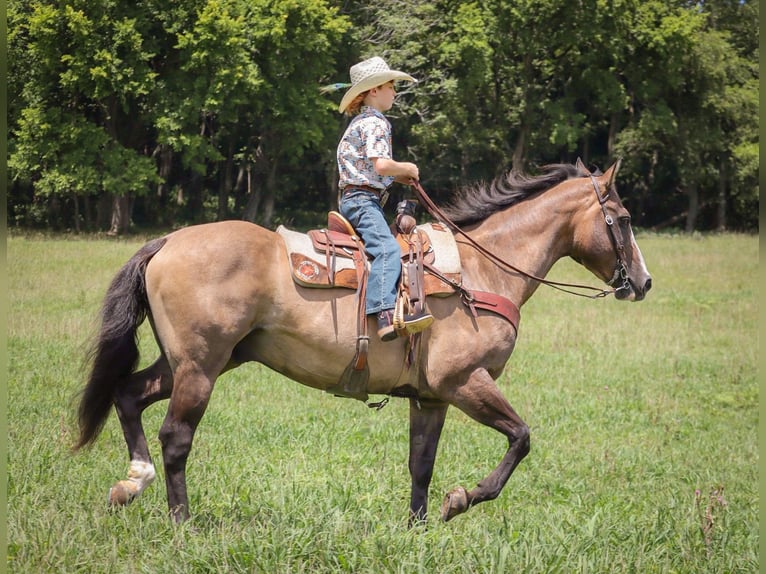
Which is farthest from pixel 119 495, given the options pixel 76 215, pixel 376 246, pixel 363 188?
pixel 76 215

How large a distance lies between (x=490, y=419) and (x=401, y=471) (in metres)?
2.05

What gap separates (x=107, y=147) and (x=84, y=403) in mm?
17997

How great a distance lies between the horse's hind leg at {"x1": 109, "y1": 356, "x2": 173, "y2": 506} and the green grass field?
0.21 meters

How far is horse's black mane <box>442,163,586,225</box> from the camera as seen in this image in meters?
6.54

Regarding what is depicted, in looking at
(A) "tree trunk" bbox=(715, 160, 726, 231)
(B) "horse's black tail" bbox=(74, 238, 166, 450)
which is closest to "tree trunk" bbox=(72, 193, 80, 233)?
(B) "horse's black tail" bbox=(74, 238, 166, 450)

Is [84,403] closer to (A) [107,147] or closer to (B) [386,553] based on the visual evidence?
(B) [386,553]

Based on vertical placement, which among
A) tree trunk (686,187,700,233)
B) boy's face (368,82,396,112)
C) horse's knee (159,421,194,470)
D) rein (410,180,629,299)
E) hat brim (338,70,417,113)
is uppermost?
hat brim (338,70,417,113)

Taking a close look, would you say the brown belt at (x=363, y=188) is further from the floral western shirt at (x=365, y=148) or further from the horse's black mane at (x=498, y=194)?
the horse's black mane at (x=498, y=194)

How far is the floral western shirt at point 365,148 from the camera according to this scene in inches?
223

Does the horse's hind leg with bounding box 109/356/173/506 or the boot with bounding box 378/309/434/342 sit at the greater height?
the boot with bounding box 378/309/434/342

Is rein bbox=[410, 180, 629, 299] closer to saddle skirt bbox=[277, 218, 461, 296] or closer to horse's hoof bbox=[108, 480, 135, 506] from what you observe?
saddle skirt bbox=[277, 218, 461, 296]

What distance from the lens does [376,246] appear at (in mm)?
5676

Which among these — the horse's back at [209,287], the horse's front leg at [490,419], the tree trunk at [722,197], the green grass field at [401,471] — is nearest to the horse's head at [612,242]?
the horse's front leg at [490,419]

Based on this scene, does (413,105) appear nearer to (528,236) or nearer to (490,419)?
(528,236)
